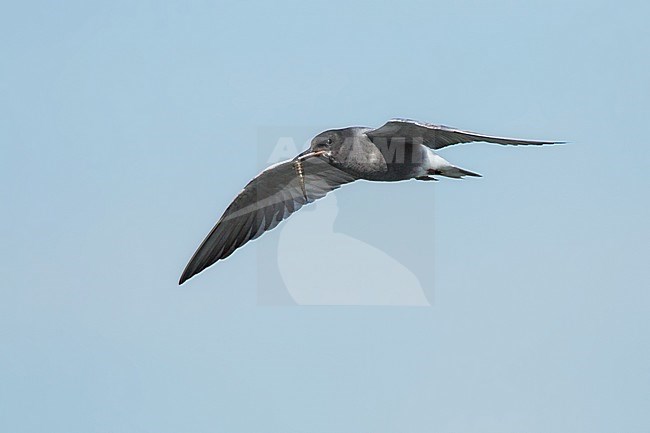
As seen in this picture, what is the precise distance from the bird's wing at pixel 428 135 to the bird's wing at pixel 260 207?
251 centimetres

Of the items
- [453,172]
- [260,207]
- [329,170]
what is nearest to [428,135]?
[453,172]

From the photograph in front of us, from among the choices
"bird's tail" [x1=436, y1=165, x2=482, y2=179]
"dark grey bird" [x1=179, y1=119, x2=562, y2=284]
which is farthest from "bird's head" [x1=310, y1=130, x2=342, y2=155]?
"bird's tail" [x1=436, y1=165, x2=482, y2=179]

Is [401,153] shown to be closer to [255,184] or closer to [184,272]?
[255,184]

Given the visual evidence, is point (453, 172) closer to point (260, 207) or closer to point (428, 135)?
point (428, 135)

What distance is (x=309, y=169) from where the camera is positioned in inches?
709

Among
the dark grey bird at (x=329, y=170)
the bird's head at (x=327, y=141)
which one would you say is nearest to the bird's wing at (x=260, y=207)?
the dark grey bird at (x=329, y=170)

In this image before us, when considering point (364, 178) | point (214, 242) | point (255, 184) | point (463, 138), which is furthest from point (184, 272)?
point (463, 138)

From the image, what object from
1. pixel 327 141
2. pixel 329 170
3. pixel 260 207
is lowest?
pixel 260 207

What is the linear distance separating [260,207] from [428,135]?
13.2 feet

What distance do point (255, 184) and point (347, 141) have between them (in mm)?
2606

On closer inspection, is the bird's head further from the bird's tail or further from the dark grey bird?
the bird's tail

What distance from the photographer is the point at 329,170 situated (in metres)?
18.1

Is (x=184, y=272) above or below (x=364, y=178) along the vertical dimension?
below

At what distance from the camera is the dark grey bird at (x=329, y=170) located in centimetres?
1554
